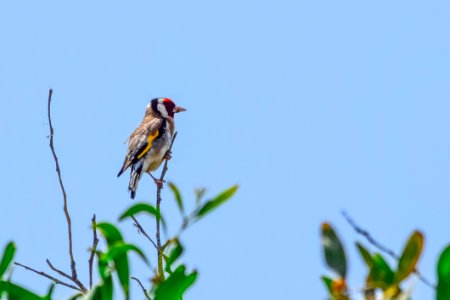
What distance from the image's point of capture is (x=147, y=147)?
36.3ft

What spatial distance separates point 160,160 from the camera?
11125 millimetres

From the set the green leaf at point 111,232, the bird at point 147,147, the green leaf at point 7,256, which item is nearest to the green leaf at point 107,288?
the green leaf at point 111,232

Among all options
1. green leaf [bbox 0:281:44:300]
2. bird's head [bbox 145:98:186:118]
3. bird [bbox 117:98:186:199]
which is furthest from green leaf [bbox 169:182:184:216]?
bird's head [bbox 145:98:186:118]

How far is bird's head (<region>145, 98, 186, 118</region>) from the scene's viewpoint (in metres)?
12.7

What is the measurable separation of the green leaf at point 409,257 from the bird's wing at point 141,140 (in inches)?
368

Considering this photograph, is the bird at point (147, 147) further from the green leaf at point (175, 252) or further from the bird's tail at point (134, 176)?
the green leaf at point (175, 252)

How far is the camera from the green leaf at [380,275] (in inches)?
59.0

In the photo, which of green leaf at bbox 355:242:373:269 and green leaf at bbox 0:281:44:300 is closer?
green leaf at bbox 355:242:373:269

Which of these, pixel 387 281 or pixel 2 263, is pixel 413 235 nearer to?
pixel 387 281

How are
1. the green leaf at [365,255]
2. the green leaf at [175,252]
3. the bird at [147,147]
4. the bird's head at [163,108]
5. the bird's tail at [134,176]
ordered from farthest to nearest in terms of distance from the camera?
1. the bird's head at [163,108]
2. the bird at [147,147]
3. the bird's tail at [134,176]
4. the green leaf at [175,252]
5. the green leaf at [365,255]

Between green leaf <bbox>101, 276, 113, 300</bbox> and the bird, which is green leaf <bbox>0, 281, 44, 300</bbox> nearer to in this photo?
green leaf <bbox>101, 276, 113, 300</bbox>

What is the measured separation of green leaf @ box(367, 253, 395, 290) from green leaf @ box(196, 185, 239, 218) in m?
0.40

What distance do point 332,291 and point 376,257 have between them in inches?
4.3

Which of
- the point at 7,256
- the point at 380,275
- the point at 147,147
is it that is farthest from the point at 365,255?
the point at 147,147
